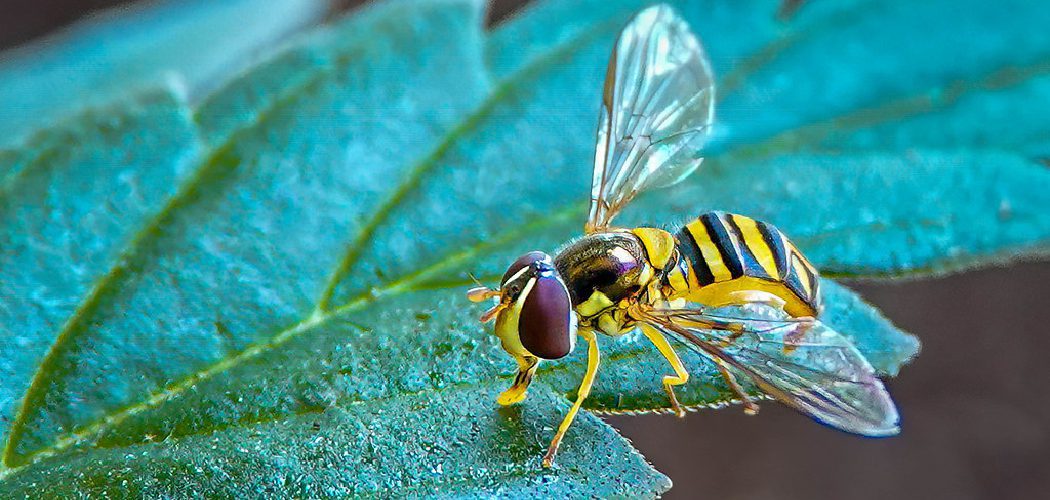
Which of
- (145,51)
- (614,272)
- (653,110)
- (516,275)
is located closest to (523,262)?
(516,275)

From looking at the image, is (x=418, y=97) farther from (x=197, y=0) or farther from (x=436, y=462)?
(x=197, y=0)

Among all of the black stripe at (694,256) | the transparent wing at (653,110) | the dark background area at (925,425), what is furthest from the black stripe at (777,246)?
the dark background area at (925,425)

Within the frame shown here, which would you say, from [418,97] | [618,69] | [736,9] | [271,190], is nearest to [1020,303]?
[736,9]

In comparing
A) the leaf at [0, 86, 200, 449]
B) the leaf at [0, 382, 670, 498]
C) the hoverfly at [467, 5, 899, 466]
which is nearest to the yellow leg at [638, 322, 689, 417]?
the hoverfly at [467, 5, 899, 466]

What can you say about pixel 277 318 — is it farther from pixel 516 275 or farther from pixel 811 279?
pixel 811 279

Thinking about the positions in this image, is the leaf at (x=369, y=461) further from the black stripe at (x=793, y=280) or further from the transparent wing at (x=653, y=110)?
the transparent wing at (x=653, y=110)

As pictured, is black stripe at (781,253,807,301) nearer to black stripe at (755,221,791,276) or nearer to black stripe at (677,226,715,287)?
black stripe at (755,221,791,276)
